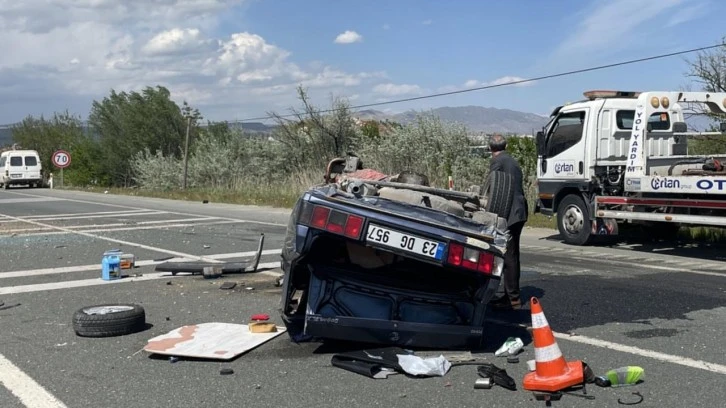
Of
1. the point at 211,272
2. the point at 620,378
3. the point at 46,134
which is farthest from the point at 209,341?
the point at 46,134

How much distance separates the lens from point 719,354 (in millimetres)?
5797

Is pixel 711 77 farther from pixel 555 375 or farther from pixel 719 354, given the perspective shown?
pixel 555 375

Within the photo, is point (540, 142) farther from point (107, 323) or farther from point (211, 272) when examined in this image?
point (107, 323)

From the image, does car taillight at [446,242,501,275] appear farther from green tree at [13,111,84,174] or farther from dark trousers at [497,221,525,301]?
green tree at [13,111,84,174]

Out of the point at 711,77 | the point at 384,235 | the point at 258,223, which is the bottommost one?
the point at 258,223

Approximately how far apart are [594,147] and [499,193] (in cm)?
681

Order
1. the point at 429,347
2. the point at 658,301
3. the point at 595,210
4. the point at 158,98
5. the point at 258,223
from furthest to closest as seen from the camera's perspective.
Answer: the point at 158,98 → the point at 258,223 → the point at 595,210 → the point at 658,301 → the point at 429,347

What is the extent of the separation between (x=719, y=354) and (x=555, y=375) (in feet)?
5.74

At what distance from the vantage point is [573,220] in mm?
13656

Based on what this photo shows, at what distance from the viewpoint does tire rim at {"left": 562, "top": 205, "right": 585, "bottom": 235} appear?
1348cm

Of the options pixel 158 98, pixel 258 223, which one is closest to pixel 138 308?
pixel 258 223

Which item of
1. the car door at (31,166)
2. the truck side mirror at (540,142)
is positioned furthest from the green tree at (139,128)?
the truck side mirror at (540,142)

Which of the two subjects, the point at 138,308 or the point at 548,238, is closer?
the point at 138,308

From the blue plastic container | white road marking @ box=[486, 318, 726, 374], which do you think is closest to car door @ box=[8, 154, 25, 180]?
the blue plastic container
